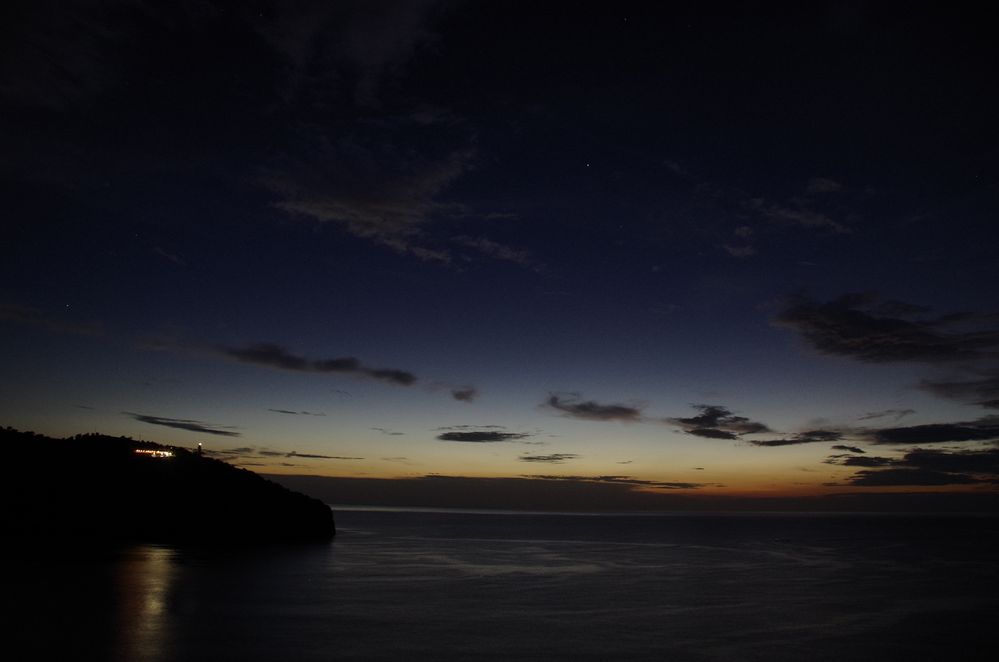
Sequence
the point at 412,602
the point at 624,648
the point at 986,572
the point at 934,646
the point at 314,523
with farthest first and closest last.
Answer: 1. the point at 314,523
2. the point at 986,572
3. the point at 412,602
4. the point at 934,646
5. the point at 624,648

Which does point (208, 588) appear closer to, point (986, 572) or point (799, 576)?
point (799, 576)

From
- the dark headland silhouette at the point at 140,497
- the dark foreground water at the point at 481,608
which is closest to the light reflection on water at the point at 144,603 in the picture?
the dark foreground water at the point at 481,608

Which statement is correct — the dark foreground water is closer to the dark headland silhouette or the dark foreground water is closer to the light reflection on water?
the light reflection on water

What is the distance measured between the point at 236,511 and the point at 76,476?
2047 cm

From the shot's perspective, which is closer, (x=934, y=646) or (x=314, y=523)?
(x=934, y=646)

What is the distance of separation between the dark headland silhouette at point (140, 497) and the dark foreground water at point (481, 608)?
30.4ft

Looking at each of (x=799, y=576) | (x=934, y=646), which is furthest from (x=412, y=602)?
(x=799, y=576)

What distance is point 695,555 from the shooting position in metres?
87.4

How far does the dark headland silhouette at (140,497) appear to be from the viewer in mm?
79875

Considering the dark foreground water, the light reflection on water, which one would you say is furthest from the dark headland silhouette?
the light reflection on water

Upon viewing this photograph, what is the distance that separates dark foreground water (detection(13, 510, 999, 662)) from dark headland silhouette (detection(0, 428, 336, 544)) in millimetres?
9267

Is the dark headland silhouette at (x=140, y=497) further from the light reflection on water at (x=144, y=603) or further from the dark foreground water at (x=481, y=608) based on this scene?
the light reflection on water at (x=144, y=603)

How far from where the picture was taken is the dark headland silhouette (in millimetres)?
79875

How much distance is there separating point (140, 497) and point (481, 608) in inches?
2607
